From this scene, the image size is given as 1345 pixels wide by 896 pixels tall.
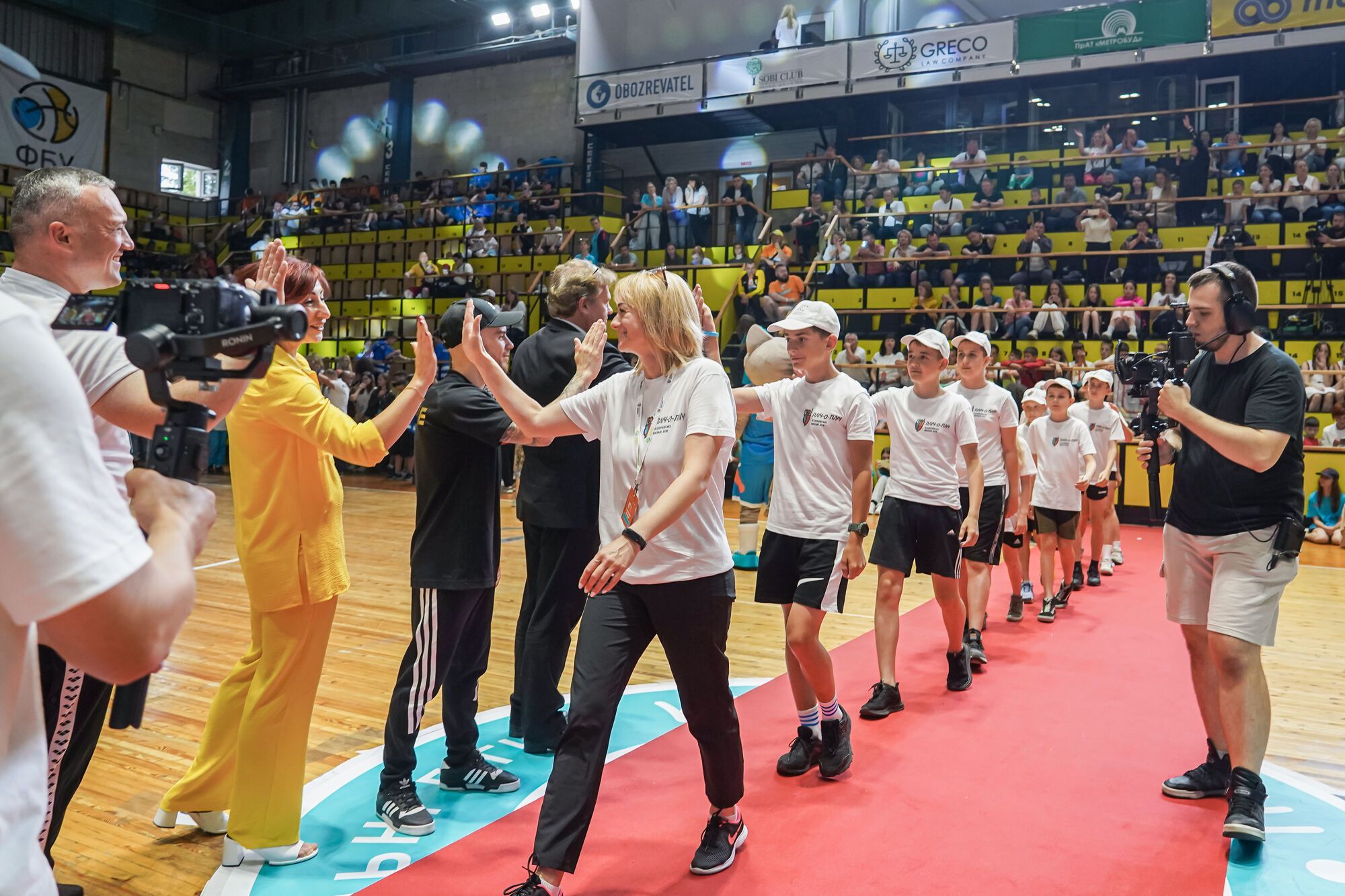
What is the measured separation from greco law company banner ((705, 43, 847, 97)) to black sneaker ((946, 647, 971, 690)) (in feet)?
44.2

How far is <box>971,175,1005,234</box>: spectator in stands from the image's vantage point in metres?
14.7

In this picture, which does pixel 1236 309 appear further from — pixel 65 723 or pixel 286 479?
pixel 65 723

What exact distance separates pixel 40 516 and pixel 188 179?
27.8 m

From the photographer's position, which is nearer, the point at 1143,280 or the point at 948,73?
the point at 1143,280

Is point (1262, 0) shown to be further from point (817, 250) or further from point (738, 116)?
point (738, 116)

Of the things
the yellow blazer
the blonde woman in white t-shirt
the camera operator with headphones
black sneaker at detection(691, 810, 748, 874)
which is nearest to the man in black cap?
the blonde woman in white t-shirt

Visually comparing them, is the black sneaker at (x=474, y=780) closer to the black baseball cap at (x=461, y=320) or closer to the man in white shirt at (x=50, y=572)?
the black baseball cap at (x=461, y=320)

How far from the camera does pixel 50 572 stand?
90 centimetres

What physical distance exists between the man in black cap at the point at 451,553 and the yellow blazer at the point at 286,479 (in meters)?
0.45

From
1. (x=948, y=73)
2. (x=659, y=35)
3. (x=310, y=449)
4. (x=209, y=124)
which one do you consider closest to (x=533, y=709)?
(x=310, y=449)

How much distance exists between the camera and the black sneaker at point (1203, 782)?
3531mm

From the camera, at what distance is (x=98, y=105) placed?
22.0 metres

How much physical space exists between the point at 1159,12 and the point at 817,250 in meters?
5.92

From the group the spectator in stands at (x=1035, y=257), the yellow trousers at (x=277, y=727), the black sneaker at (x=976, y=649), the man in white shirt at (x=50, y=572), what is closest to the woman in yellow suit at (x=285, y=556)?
the yellow trousers at (x=277, y=727)
